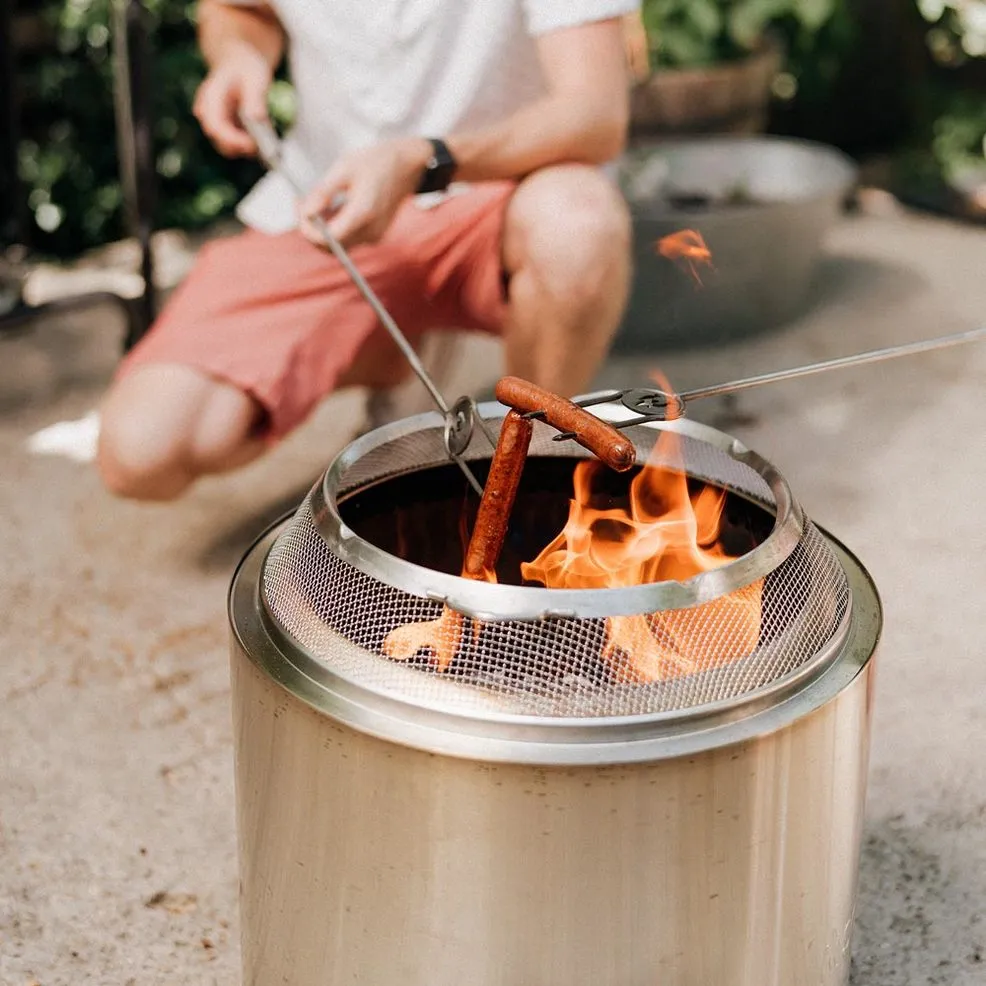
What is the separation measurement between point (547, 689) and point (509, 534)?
42 cm

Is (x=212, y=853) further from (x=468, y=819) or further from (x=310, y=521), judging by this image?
(x=468, y=819)

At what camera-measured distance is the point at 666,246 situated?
5.03 ft

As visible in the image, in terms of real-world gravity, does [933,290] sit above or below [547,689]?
below

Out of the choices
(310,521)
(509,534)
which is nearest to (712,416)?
(509,534)

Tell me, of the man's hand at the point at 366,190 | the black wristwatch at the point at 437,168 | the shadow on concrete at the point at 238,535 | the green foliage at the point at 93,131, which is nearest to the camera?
the man's hand at the point at 366,190

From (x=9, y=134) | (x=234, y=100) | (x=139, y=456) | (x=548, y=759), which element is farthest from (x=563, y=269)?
(x=9, y=134)

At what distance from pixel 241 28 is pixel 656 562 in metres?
1.56

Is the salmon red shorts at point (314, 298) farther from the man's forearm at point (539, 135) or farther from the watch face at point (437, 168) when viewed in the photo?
the watch face at point (437, 168)

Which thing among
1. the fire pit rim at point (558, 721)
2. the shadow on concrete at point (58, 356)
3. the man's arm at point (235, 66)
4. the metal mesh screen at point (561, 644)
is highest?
the man's arm at point (235, 66)

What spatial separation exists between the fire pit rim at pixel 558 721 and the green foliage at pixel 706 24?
9.56 ft

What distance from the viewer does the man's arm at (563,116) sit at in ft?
6.77

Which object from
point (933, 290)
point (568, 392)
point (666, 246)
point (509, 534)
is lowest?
point (933, 290)

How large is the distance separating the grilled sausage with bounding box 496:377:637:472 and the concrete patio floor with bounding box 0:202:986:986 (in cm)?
75

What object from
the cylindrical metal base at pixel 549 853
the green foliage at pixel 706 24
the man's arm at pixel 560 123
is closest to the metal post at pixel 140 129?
the man's arm at pixel 560 123
